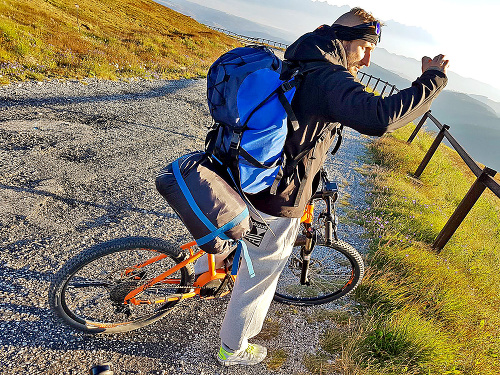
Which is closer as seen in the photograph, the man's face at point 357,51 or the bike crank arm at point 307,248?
the man's face at point 357,51

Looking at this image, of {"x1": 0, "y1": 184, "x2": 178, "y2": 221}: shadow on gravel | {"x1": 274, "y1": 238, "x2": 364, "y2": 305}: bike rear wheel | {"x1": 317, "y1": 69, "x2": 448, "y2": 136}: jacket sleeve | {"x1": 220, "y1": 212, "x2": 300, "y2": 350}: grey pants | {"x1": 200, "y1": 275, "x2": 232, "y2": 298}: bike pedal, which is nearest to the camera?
{"x1": 317, "y1": 69, "x2": 448, "y2": 136}: jacket sleeve

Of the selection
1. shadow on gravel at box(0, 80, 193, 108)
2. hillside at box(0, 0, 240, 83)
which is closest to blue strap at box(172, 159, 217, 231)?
shadow on gravel at box(0, 80, 193, 108)

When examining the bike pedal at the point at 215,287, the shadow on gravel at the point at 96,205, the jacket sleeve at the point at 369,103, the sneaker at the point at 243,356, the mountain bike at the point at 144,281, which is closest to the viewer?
the jacket sleeve at the point at 369,103

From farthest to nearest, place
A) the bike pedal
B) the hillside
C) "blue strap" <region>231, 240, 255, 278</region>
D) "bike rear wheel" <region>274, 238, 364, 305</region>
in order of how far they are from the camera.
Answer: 1. the hillside
2. "bike rear wheel" <region>274, 238, 364, 305</region>
3. the bike pedal
4. "blue strap" <region>231, 240, 255, 278</region>

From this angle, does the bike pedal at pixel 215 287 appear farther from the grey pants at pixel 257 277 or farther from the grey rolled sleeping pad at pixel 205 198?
the grey rolled sleeping pad at pixel 205 198

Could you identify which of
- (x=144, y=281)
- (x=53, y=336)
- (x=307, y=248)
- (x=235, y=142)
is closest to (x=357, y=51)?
(x=235, y=142)

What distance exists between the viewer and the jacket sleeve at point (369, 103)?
1.37 meters

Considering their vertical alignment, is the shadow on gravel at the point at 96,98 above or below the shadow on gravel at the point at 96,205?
above

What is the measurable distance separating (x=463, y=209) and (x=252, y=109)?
164 inches

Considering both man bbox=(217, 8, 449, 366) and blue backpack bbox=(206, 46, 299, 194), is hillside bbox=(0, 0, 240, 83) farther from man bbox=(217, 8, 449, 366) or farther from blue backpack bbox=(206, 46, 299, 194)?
man bbox=(217, 8, 449, 366)

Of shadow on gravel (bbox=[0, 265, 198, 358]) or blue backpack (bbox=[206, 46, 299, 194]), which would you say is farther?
shadow on gravel (bbox=[0, 265, 198, 358])

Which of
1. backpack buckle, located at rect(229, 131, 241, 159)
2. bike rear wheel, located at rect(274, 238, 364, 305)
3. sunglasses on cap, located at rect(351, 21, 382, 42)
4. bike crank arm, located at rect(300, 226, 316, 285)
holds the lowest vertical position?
bike rear wheel, located at rect(274, 238, 364, 305)

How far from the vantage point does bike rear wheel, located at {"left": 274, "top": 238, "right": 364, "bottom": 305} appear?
316 cm

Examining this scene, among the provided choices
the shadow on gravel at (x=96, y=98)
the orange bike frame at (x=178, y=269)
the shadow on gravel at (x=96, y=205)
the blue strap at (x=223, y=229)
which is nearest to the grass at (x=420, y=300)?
the orange bike frame at (x=178, y=269)
